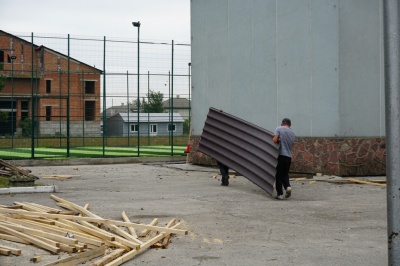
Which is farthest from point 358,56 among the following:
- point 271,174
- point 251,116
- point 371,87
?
point 271,174

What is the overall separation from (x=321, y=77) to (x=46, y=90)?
18007 millimetres

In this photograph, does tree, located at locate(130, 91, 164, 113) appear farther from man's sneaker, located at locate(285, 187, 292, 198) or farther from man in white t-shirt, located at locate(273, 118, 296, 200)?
man's sneaker, located at locate(285, 187, 292, 198)

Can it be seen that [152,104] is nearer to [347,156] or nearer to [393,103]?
[347,156]

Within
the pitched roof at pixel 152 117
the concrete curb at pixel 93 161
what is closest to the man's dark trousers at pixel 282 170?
the concrete curb at pixel 93 161

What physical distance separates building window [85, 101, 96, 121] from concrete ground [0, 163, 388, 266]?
12.4 m

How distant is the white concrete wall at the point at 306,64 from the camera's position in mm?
19359

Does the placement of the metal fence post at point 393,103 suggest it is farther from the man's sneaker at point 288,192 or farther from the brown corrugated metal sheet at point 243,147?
the brown corrugated metal sheet at point 243,147

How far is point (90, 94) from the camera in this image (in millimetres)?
32750

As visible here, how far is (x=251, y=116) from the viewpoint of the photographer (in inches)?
883

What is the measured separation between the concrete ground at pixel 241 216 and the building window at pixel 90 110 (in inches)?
488

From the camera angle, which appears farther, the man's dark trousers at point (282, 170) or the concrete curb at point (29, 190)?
the concrete curb at point (29, 190)

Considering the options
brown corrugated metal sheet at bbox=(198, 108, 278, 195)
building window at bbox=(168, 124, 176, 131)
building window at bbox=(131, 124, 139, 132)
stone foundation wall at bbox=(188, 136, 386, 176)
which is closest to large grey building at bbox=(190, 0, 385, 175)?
stone foundation wall at bbox=(188, 136, 386, 176)

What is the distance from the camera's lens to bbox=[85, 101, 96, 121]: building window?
33.0m

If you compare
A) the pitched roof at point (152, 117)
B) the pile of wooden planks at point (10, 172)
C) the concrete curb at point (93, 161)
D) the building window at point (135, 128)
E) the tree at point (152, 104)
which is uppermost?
the tree at point (152, 104)
